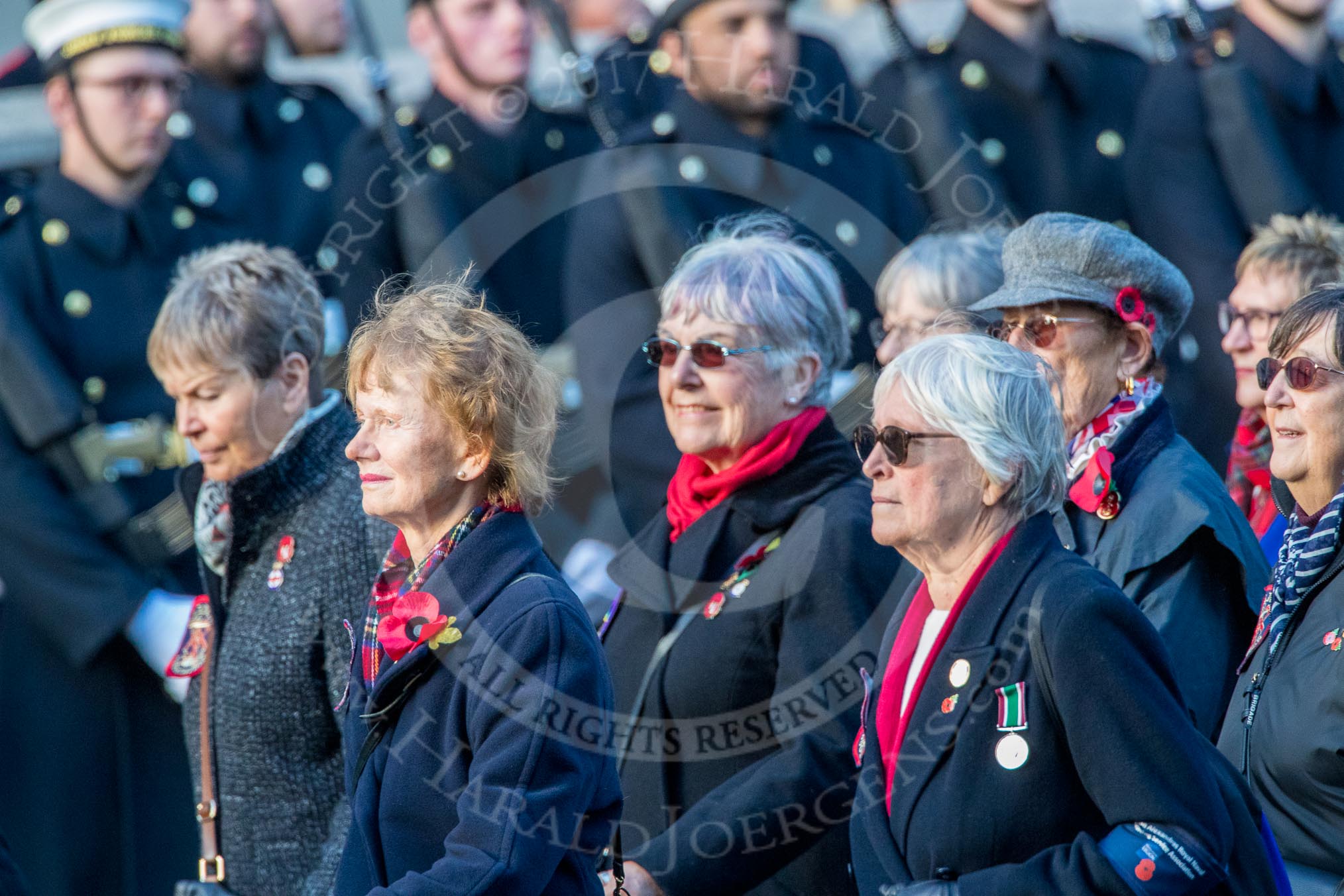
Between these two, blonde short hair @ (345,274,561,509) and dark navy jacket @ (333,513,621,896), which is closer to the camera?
dark navy jacket @ (333,513,621,896)

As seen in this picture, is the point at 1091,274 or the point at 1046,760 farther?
the point at 1091,274

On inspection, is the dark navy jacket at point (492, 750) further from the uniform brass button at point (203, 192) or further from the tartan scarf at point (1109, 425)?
the uniform brass button at point (203, 192)

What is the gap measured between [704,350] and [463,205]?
7.97ft

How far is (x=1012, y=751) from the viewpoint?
270 centimetres

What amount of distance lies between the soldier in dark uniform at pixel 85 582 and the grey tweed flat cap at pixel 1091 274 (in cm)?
261

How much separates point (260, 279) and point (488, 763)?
1530 mm

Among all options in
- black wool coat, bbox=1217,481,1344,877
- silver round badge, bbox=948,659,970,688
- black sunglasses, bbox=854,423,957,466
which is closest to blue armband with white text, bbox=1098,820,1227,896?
silver round badge, bbox=948,659,970,688

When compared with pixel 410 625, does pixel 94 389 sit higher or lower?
higher

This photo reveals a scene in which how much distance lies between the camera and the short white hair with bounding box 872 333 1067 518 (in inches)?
114

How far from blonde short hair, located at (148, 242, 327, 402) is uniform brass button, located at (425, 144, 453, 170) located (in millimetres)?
2144

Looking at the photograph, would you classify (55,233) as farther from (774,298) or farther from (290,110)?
(774,298)

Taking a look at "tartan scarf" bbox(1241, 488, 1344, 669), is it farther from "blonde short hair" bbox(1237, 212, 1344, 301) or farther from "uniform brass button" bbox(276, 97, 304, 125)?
"uniform brass button" bbox(276, 97, 304, 125)

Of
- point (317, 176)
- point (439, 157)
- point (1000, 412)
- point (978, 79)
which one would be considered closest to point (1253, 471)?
point (1000, 412)

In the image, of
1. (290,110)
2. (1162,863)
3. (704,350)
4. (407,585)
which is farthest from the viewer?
(290,110)
